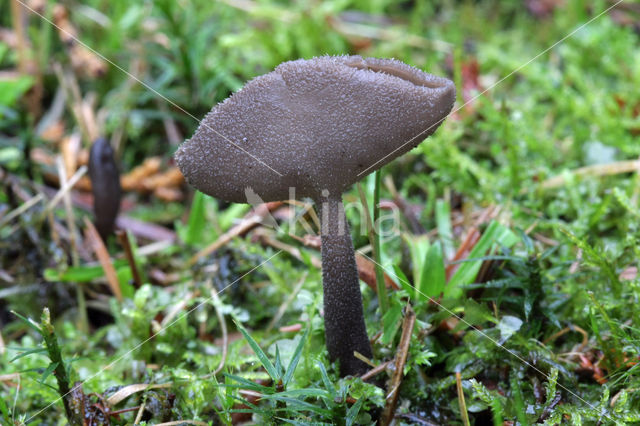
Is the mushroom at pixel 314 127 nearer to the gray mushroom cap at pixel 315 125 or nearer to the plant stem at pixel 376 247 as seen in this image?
the gray mushroom cap at pixel 315 125

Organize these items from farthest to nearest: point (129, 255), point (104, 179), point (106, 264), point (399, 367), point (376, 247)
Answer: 1. point (104, 179)
2. point (106, 264)
3. point (129, 255)
4. point (376, 247)
5. point (399, 367)

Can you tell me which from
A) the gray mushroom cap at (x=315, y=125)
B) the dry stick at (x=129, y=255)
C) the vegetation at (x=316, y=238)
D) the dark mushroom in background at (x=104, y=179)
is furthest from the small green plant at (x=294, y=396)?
the dark mushroom in background at (x=104, y=179)

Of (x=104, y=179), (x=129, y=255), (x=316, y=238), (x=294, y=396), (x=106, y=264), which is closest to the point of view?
(x=294, y=396)

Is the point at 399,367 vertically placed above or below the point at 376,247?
below

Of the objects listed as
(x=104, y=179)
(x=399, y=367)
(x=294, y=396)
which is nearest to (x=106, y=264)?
(x=104, y=179)

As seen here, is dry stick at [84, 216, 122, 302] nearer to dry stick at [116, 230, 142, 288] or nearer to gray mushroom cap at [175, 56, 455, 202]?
dry stick at [116, 230, 142, 288]

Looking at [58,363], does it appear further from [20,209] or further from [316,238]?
[20,209]

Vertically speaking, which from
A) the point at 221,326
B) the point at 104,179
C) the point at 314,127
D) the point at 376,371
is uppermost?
the point at 314,127
